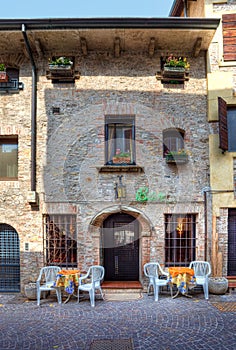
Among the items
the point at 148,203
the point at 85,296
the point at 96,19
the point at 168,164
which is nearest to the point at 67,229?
the point at 85,296

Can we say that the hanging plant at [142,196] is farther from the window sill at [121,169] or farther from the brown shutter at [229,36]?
the brown shutter at [229,36]

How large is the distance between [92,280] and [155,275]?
1.72 meters

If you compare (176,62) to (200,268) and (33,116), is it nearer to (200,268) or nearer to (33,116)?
(33,116)

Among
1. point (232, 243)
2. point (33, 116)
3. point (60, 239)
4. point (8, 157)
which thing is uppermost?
point (33, 116)

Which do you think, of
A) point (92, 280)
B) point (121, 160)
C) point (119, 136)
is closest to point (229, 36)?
point (119, 136)

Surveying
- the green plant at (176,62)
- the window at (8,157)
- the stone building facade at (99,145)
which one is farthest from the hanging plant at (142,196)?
the green plant at (176,62)

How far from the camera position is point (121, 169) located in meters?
8.09

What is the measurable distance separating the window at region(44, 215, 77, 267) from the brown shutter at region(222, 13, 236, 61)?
6642 mm

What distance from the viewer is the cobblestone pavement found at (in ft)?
16.3

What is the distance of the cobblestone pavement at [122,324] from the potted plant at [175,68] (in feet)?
20.6

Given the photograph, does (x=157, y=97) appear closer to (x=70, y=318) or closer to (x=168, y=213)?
(x=168, y=213)

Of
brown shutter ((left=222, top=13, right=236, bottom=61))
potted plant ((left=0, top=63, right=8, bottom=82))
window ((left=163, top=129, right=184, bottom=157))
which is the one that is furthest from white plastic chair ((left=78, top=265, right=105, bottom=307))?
brown shutter ((left=222, top=13, right=236, bottom=61))

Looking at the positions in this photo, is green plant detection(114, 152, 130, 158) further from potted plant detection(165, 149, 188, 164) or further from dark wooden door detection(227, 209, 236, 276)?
dark wooden door detection(227, 209, 236, 276)

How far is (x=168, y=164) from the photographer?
26.9 ft
